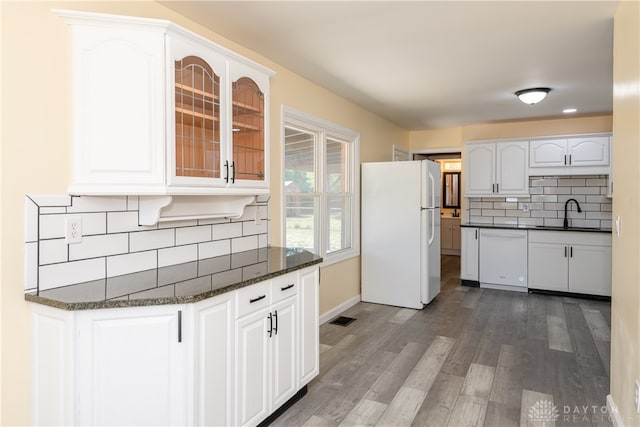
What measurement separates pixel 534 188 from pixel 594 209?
0.79 m

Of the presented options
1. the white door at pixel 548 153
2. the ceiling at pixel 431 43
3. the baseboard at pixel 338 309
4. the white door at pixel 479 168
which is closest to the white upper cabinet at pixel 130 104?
the ceiling at pixel 431 43

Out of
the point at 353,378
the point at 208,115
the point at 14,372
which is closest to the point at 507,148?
the point at 353,378

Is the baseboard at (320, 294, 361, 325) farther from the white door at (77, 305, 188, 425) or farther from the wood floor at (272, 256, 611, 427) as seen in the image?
the white door at (77, 305, 188, 425)

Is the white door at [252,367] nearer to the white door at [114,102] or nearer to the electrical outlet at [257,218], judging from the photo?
the white door at [114,102]

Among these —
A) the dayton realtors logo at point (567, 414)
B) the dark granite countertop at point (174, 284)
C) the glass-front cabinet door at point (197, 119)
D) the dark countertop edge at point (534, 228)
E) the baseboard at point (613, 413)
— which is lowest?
the dayton realtors logo at point (567, 414)

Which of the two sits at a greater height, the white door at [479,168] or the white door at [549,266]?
the white door at [479,168]

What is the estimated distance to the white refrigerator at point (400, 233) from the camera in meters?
4.55

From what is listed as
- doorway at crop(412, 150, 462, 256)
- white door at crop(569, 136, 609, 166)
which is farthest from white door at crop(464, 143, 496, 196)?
doorway at crop(412, 150, 462, 256)

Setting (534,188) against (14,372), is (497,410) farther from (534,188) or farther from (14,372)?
(534,188)

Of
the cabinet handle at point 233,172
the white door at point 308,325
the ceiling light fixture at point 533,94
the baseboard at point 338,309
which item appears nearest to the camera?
the cabinet handle at point 233,172

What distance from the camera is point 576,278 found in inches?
201

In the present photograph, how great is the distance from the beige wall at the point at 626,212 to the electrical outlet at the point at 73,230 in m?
2.57

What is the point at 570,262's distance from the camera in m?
5.13

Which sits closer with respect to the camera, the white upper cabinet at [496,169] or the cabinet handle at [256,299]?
the cabinet handle at [256,299]
